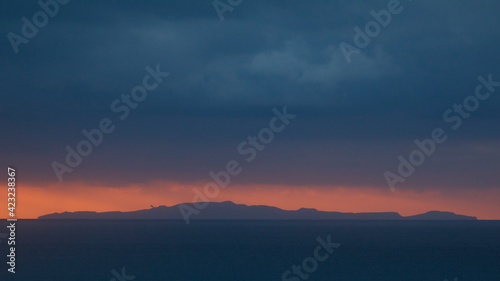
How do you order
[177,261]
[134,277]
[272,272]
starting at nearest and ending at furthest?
[134,277] < [272,272] < [177,261]

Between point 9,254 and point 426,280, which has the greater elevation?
point 9,254

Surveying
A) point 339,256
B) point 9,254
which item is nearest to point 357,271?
point 339,256

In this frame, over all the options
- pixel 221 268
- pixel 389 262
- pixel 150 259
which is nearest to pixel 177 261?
pixel 150 259

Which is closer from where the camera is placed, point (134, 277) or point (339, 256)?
point (134, 277)

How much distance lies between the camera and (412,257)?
104 meters

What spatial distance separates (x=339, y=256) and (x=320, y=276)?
29.1 m

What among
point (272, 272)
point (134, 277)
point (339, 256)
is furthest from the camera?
point (339, 256)

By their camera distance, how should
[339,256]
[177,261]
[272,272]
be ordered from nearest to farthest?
1. [272,272]
2. [177,261]
3. [339,256]

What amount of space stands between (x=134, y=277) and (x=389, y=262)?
4124 centimetres

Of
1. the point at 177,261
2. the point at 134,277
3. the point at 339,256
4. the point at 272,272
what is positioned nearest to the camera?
the point at 134,277

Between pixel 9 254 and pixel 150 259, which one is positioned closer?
pixel 150 259

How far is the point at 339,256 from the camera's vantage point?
10162 centimetres

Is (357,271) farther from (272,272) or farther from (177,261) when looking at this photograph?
A: (177,261)

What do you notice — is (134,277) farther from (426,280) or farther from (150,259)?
(426,280)
